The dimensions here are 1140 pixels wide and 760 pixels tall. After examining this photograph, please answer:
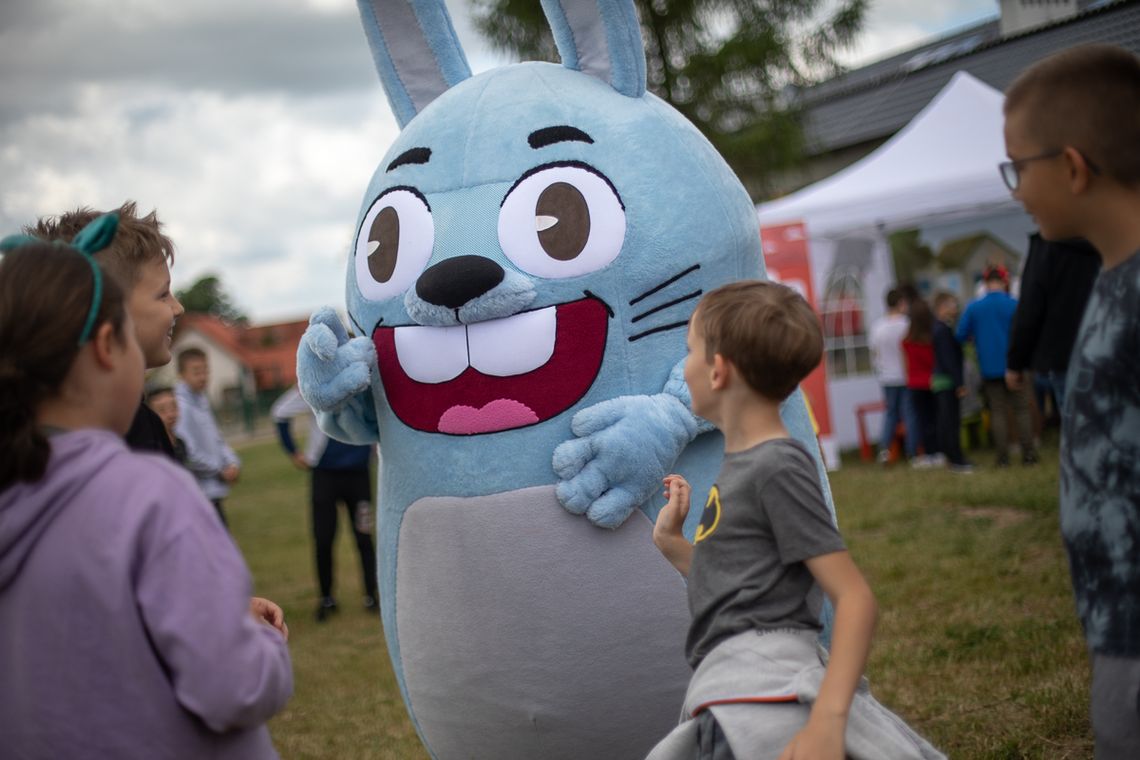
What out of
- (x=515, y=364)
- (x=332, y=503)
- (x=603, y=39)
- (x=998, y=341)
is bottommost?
(x=332, y=503)

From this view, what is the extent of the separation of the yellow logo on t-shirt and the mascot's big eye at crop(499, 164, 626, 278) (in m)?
0.98

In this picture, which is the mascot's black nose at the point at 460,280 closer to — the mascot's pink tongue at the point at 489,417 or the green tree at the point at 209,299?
the mascot's pink tongue at the point at 489,417

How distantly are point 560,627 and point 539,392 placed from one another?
1.92 ft

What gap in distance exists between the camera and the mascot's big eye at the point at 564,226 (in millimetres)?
2912

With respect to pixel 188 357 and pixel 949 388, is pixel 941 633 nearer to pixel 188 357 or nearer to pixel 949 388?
pixel 188 357

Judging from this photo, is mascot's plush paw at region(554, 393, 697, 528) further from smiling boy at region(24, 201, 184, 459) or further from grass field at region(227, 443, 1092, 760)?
grass field at region(227, 443, 1092, 760)

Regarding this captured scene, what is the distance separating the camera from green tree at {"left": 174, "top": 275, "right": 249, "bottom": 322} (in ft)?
256

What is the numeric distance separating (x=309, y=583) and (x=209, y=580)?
313 inches

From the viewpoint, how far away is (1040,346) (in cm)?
523

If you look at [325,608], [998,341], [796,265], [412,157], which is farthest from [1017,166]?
[796,265]

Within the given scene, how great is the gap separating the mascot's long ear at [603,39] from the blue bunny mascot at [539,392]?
0.04ft

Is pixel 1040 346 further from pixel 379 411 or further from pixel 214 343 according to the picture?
pixel 214 343

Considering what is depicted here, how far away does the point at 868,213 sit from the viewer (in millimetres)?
10500

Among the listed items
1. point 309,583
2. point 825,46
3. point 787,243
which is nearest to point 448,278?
point 309,583
